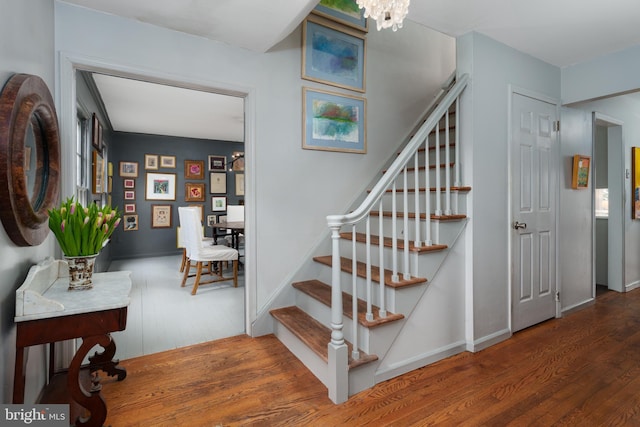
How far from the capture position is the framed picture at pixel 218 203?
275 inches

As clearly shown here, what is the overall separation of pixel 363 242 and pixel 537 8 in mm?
1990

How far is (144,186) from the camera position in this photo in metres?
6.29

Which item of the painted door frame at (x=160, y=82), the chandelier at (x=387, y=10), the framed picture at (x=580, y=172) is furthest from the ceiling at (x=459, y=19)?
the framed picture at (x=580, y=172)

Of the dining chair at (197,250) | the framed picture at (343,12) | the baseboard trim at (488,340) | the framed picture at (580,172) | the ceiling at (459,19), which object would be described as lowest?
the baseboard trim at (488,340)

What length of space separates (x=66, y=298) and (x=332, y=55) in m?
2.64

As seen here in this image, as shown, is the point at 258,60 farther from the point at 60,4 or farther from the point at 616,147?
the point at 616,147

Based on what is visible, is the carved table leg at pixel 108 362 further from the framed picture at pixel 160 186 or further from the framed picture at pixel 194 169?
the framed picture at pixel 194 169

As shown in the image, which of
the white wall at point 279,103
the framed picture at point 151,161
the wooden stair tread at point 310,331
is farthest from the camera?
the framed picture at point 151,161

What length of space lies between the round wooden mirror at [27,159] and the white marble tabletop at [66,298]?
9.7 inches

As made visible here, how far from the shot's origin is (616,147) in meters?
3.86

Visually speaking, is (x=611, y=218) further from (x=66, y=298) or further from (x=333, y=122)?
(x=66, y=298)

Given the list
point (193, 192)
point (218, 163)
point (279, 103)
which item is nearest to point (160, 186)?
point (193, 192)

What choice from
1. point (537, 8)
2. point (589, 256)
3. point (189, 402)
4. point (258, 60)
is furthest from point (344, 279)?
point (589, 256)

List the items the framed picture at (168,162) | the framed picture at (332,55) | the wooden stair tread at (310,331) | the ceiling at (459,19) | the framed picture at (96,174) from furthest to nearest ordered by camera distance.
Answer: the framed picture at (168,162)
the framed picture at (96,174)
the framed picture at (332,55)
the ceiling at (459,19)
the wooden stair tread at (310,331)
